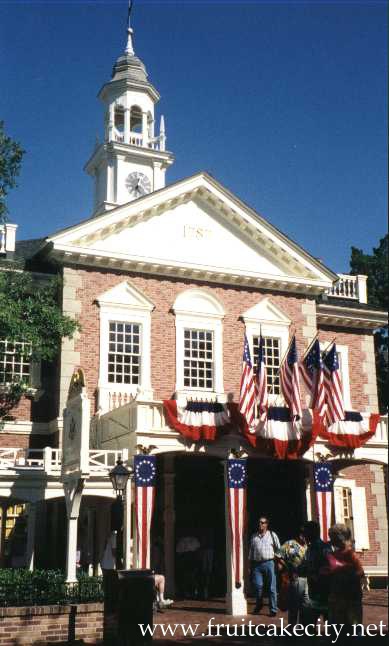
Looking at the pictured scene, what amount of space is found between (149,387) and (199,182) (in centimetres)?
676

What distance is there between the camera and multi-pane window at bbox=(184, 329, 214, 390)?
75.6ft

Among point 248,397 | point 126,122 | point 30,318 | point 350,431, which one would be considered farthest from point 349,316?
point 126,122

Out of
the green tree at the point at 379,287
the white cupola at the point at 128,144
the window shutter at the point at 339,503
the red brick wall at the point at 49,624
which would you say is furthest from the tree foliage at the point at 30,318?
the green tree at the point at 379,287

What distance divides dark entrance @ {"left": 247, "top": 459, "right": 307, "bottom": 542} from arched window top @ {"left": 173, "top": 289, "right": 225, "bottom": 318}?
4.79 metres

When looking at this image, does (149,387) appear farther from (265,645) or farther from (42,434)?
(265,645)

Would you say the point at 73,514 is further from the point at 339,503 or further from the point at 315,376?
the point at 339,503

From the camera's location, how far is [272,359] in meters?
24.4

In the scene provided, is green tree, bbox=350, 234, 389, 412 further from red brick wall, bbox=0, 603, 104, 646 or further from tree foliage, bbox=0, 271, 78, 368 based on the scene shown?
red brick wall, bbox=0, 603, 104, 646

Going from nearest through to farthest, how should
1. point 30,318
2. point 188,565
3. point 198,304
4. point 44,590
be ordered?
point 44,590 < point 30,318 < point 188,565 < point 198,304

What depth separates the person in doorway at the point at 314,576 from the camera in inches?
403

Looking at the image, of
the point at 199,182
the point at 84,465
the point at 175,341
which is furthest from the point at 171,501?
the point at 199,182

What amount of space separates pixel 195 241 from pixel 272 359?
4437 mm

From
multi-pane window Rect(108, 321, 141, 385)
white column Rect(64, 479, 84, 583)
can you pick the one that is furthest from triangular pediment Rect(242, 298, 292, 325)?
white column Rect(64, 479, 84, 583)

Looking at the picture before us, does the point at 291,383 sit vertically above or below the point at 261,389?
above
